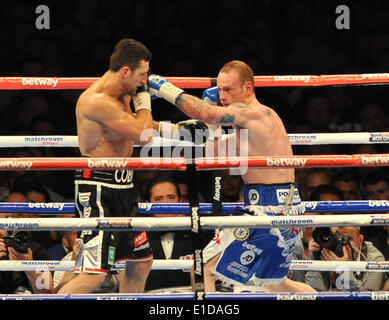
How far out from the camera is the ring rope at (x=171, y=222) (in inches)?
117

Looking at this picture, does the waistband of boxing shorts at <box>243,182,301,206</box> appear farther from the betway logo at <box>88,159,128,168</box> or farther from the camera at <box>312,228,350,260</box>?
Result: the betway logo at <box>88,159,128,168</box>

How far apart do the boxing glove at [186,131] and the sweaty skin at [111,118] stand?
0.17 m

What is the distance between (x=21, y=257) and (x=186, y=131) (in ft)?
4.53

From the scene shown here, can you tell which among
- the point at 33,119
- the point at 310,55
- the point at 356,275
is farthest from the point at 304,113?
the point at 33,119

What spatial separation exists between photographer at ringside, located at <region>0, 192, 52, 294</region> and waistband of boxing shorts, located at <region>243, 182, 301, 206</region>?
1.29 metres

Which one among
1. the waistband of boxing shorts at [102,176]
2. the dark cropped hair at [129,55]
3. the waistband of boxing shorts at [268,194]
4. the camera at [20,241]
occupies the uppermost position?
the dark cropped hair at [129,55]

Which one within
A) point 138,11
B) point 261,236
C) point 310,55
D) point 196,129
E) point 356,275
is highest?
point 138,11

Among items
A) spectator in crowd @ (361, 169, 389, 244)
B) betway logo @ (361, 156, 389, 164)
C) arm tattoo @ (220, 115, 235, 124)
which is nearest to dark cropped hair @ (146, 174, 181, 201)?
arm tattoo @ (220, 115, 235, 124)

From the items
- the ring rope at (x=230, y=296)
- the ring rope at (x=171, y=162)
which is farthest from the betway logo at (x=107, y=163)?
the ring rope at (x=230, y=296)

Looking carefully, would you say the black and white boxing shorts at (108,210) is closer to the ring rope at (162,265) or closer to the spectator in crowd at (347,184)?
the ring rope at (162,265)

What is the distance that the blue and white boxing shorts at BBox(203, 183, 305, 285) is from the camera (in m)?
3.66
